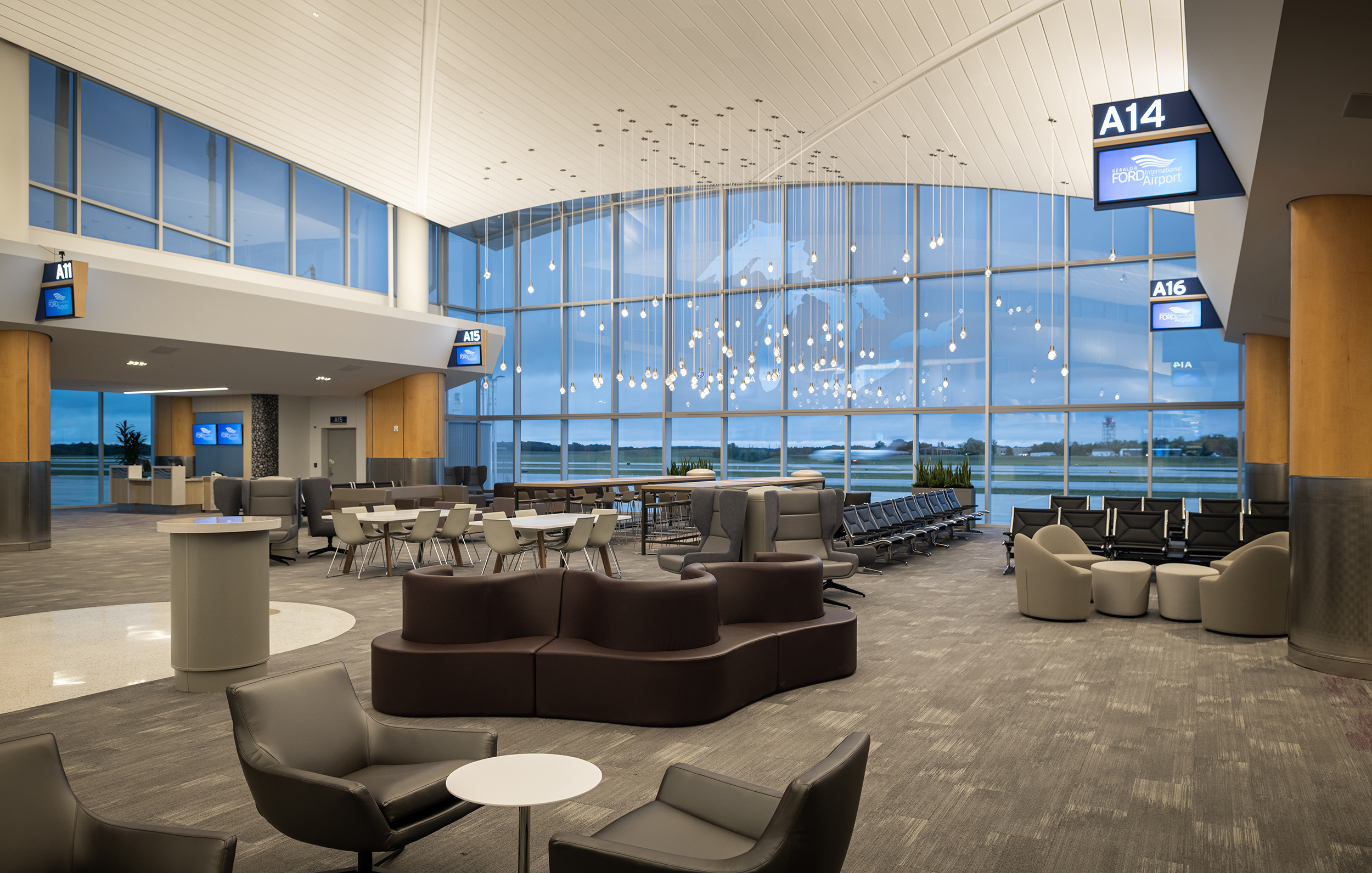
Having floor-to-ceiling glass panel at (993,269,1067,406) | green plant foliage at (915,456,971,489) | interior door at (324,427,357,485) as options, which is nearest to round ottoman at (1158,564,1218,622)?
green plant foliage at (915,456,971,489)

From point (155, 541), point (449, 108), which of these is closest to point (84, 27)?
point (449, 108)

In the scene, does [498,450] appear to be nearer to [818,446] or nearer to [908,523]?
[818,446]

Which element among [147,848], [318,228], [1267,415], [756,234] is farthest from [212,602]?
[756,234]

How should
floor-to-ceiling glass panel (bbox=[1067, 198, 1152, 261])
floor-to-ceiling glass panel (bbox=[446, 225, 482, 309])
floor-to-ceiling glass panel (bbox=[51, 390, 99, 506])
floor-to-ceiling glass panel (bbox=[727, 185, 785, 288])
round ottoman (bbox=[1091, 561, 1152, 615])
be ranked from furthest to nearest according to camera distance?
floor-to-ceiling glass panel (bbox=[446, 225, 482, 309]), floor-to-ceiling glass panel (bbox=[51, 390, 99, 506]), floor-to-ceiling glass panel (bbox=[727, 185, 785, 288]), floor-to-ceiling glass panel (bbox=[1067, 198, 1152, 261]), round ottoman (bbox=[1091, 561, 1152, 615])

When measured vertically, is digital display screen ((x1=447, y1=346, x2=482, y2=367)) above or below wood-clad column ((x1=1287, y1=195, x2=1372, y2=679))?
above

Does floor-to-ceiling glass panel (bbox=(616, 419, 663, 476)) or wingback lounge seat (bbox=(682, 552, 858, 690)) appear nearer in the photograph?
wingback lounge seat (bbox=(682, 552, 858, 690))

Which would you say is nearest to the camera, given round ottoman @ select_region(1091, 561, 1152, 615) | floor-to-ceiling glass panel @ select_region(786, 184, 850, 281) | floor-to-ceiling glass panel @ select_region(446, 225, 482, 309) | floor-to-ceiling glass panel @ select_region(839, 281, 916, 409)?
round ottoman @ select_region(1091, 561, 1152, 615)

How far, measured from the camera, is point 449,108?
12352mm

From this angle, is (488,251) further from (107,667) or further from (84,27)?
(107,667)

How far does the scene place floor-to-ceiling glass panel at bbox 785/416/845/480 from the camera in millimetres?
17594

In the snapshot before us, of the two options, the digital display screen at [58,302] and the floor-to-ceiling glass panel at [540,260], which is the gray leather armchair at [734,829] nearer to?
the digital display screen at [58,302]

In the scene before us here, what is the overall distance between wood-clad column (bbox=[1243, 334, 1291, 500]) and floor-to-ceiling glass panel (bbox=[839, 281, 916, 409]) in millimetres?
5668

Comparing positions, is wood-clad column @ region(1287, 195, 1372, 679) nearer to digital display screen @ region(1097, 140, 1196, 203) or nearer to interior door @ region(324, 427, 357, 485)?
digital display screen @ region(1097, 140, 1196, 203)

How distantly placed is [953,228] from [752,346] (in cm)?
474
